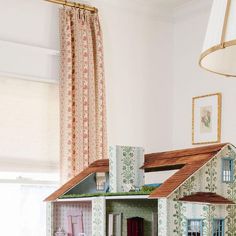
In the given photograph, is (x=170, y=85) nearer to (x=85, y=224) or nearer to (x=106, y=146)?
(x=106, y=146)

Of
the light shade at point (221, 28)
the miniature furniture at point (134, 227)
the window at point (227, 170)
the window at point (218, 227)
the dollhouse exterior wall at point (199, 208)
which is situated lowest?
the miniature furniture at point (134, 227)

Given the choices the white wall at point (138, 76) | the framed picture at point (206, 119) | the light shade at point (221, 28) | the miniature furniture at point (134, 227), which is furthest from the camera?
the white wall at point (138, 76)

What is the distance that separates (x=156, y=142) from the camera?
4.14 meters

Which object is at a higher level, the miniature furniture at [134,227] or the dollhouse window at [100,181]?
the dollhouse window at [100,181]

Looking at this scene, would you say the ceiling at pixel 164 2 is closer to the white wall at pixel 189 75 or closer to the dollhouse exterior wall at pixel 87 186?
→ the white wall at pixel 189 75

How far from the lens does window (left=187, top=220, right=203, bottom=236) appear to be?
6.92 ft

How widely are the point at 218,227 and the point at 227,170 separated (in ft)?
0.90

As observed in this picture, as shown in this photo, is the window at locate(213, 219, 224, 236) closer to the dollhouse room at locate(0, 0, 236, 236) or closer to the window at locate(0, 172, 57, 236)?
the dollhouse room at locate(0, 0, 236, 236)

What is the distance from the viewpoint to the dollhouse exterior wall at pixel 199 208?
2107mm

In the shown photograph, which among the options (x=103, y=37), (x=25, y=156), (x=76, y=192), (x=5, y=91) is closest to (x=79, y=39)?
(x=103, y=37)

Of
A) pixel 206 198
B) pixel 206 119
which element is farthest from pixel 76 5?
→ pixel 206 198

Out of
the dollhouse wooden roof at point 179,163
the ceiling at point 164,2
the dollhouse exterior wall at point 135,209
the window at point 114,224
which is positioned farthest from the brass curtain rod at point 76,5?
the window at point 114,224

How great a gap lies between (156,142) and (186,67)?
2.14 ft

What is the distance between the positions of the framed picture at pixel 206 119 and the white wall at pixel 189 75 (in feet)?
0.15
